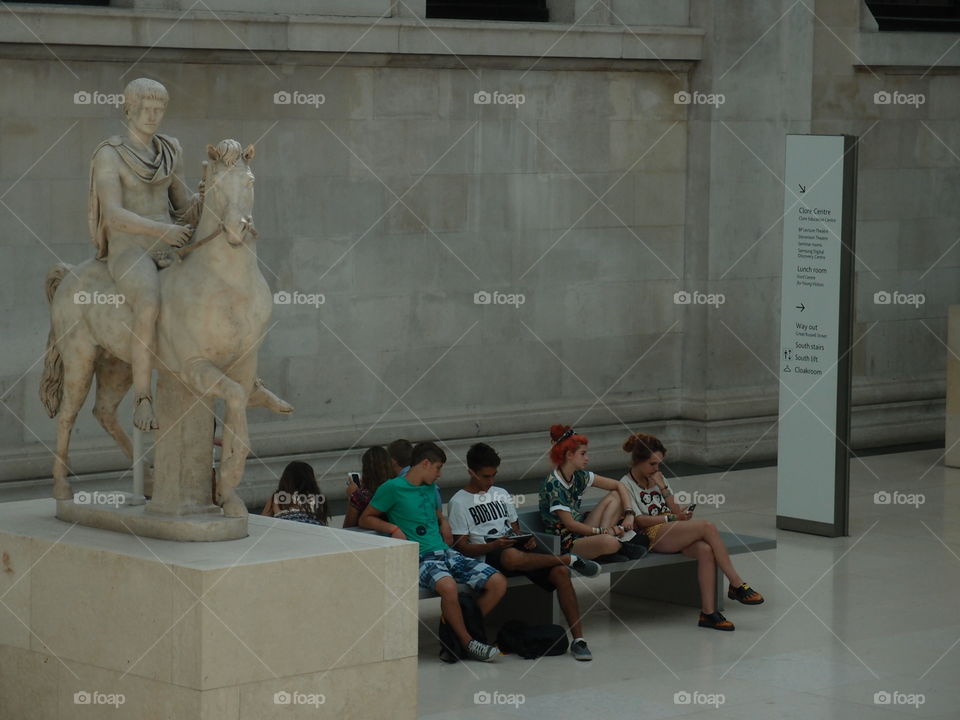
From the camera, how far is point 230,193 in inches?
324

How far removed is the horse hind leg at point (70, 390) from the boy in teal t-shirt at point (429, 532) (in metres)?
2.03

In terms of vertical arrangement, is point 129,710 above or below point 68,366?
below

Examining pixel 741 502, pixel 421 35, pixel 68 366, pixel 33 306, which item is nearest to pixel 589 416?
pixel 741 502

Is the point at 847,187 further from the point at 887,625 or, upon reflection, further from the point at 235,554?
the point at 235,554

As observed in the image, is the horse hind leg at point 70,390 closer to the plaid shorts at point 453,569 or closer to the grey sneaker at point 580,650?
the plaid shorts at point 453,569

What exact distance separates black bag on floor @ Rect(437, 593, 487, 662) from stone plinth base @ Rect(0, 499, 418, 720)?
177 cm

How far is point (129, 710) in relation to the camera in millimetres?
8258

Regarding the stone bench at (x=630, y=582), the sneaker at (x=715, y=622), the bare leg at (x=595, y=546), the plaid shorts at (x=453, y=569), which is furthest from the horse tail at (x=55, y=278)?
the sneaker at (x=715, y=622)

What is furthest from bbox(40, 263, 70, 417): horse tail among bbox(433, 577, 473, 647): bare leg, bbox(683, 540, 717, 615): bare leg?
bbox(683, 540, 717, 615): bare leg

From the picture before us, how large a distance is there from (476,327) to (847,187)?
3.91 metres

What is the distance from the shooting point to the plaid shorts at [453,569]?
10.4 metres

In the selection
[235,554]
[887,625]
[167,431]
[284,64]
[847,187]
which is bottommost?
[887,625]

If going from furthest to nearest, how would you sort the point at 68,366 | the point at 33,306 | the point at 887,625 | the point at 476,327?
the point at 476,327, the point at 33,306, the point at 887,625, the point at 68,366

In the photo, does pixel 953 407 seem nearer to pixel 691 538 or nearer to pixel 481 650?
pixel 691 538
